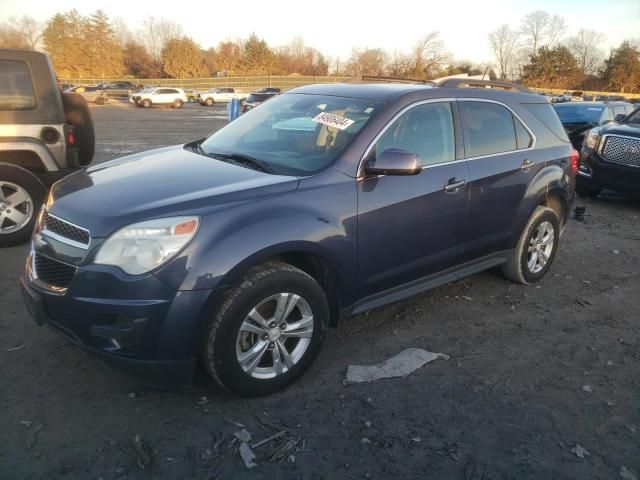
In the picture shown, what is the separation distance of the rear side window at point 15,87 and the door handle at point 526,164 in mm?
5059

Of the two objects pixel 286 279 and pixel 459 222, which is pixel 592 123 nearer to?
pixel 459 222

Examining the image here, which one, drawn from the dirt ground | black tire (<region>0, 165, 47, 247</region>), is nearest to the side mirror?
the dirt ground

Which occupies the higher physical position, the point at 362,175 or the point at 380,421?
the point at 362,175

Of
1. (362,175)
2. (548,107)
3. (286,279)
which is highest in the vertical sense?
(548,107)

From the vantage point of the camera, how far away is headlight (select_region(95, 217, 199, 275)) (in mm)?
2549

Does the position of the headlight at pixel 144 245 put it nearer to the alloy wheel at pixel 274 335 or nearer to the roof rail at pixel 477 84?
the alloy wheel at pixel 274 335

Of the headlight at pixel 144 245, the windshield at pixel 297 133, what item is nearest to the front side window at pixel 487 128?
the windshield at pixel 297 133

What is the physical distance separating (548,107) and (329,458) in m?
3.97

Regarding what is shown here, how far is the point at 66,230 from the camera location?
9.23ft

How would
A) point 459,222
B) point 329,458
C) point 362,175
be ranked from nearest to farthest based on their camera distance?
1. point 329,458
2. point 362,175
3. point 459,222

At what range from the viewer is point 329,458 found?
2.54 metres

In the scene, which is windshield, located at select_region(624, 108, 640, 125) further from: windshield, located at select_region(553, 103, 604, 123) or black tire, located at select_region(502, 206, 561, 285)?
black tire, located at select_region(502, 206, 561, 285)

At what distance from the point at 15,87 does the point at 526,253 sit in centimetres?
555

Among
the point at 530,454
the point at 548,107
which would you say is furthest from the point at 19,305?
the point at 548,107
